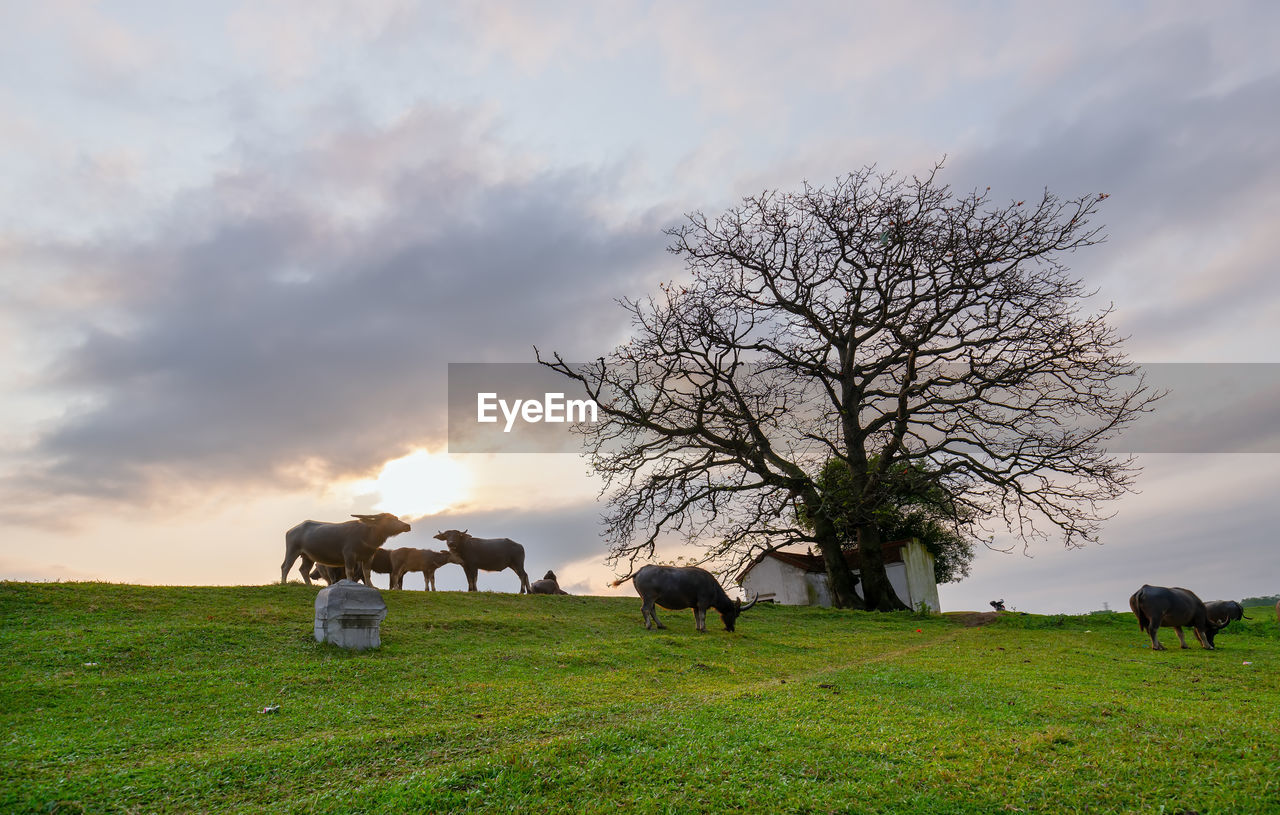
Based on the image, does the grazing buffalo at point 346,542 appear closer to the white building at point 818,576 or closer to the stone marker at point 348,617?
the stone marker at point 348,617

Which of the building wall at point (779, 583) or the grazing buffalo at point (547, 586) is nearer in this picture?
the grazing buffalo at point (547, 586)

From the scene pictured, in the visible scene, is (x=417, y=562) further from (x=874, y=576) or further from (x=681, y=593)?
(x=874, y=576)

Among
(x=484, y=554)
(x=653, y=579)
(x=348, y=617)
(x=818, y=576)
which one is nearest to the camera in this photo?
(x=348, y=617)

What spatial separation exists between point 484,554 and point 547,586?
454 cm

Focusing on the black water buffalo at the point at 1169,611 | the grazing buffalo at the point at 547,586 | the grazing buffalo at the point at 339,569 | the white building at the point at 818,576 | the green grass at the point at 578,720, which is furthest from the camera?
the white building at the point at 818,576

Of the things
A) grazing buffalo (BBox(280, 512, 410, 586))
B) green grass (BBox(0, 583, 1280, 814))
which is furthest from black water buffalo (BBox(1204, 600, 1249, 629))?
grazing buffalo (BBox(280, 512, 410, 586))

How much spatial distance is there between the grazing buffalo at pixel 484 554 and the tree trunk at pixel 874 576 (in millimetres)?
14978

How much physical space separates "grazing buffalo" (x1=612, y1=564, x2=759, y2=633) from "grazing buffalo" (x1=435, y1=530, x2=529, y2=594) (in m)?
9.02

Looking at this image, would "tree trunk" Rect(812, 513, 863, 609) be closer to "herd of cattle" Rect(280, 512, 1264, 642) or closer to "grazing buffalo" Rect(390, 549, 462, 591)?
"herd of cattle" Rect(280, 512, 1264, 642)

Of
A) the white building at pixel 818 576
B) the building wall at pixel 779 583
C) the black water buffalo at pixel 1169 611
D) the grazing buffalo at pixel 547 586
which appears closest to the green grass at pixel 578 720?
the black water buffalo at pixel 1169 611

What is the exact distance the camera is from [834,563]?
34.3 meters

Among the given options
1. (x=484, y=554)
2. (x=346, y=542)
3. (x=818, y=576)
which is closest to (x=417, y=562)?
(x=484, y=554)

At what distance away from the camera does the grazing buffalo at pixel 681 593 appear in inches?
850

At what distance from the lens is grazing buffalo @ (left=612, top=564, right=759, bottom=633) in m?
21.6
